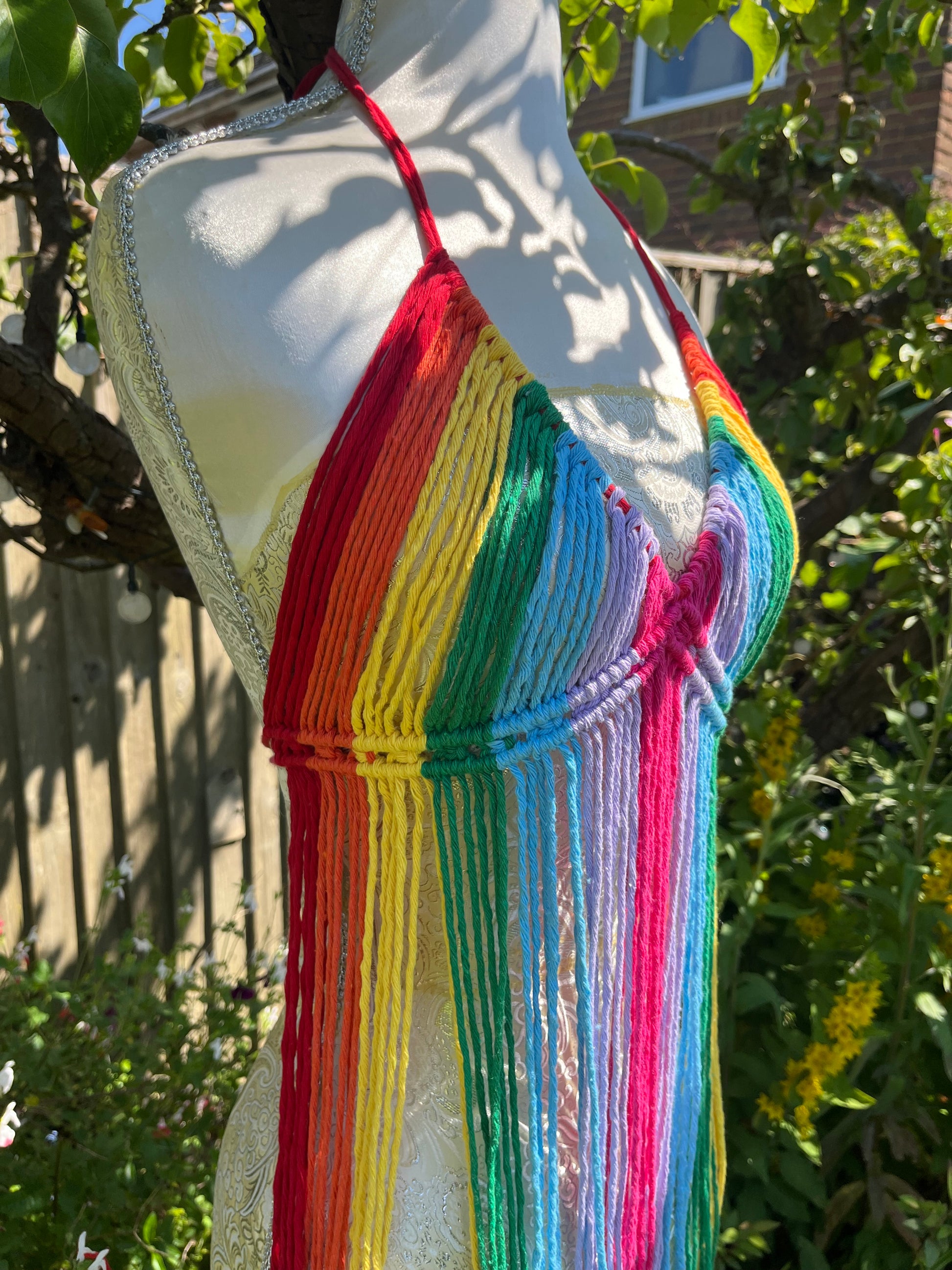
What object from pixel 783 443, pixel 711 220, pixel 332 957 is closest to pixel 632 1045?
pixel 332 957

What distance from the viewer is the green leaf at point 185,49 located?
1.36 metres

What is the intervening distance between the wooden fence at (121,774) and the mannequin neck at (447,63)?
1662mm

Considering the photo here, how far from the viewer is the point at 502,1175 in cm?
69

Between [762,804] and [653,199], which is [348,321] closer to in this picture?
[653,199]

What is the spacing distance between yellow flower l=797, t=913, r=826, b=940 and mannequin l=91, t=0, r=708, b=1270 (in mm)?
1057

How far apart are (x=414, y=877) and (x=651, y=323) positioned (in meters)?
0.55

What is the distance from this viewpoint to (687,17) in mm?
1202

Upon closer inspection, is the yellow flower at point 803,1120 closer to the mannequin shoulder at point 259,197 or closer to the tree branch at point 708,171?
the mannequin shoulder at point 259,197

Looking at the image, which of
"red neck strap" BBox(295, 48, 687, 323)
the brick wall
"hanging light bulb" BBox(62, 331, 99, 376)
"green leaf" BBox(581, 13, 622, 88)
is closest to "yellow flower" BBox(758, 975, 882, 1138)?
"red neck strap" BBox(295, 48, 687, 323)

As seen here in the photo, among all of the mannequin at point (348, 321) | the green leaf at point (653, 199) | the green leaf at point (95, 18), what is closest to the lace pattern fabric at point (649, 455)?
the mannequin at point (348, 321)

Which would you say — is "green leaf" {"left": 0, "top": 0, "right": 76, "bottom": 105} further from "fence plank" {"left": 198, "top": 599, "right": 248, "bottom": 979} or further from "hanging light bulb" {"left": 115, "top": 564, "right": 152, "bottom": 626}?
"fence plank" {"left": 198, "top": 599, "right": 248, "bottom": 979}

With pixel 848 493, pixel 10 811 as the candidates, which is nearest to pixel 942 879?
pixel 848 493

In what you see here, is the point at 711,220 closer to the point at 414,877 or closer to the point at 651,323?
the point at 651,323

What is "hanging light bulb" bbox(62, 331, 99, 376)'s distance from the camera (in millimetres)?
1236
